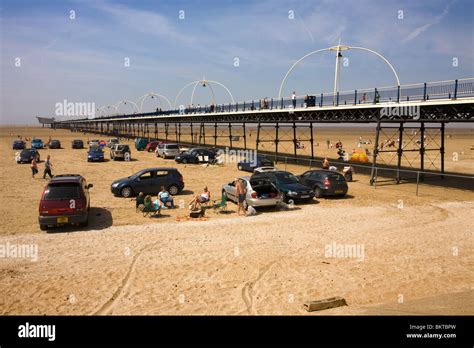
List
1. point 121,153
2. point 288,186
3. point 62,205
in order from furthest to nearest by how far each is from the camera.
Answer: point 121,153
point 288,186
point 62,205

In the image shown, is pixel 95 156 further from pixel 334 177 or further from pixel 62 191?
pixel 334 177

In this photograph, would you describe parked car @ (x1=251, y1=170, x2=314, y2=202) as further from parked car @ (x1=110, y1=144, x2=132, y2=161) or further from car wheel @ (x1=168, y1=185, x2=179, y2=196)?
parked car @ (x1=110, y1=144, x2=132, y2=161)

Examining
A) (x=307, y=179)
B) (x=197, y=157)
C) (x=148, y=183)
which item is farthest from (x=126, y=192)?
(x=197, y=157)

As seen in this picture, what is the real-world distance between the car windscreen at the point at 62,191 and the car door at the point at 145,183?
20.9ft

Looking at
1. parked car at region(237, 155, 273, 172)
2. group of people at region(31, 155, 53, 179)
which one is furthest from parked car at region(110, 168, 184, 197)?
parked car at region(237, 155, 273, 172)

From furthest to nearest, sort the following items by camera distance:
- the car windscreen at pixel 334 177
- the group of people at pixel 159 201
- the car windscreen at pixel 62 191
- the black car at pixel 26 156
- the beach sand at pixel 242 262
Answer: the black car at pixel 26 156
the car windscreen at pixel 334 177
the group of people at pixel 159 201
the car windscreen at pixel 62 191
the beach sand at pixel 242 262

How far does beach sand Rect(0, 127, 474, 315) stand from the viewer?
7473 mm

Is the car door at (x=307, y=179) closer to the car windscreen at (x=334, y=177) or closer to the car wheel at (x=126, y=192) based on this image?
the car windscreen at (x=334, y=177)

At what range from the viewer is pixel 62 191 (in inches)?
507

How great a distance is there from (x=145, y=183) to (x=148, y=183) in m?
0.16

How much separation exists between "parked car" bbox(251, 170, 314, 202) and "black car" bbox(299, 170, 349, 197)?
4.52 ft

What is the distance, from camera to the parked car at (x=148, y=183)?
19.3 metres

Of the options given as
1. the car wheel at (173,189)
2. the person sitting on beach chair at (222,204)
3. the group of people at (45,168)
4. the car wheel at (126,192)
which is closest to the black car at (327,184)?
the person sitting on beach chair at (222,204)
